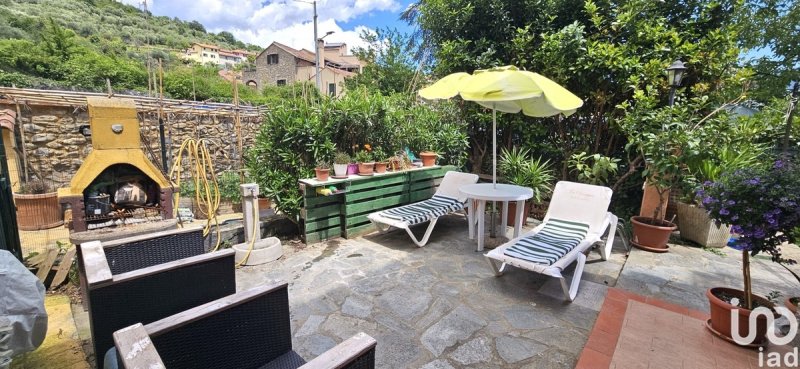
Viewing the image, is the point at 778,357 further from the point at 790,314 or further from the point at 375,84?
the point at 375,84

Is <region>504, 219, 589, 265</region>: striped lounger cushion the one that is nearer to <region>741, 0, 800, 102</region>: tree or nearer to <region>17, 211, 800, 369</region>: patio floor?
<region>17, 211, 800, 369</region>: patio floor

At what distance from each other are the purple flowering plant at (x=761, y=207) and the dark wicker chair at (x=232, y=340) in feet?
7.52

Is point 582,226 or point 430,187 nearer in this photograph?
point 582,226

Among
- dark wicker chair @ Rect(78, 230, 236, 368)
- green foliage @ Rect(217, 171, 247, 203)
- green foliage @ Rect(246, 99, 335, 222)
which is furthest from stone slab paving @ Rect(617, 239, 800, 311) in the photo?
green foliage @ Rect(217, 171, 247, 203)

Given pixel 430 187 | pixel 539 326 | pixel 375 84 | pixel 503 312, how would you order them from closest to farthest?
1. pixel 539 326
2. pixel 503 312
3. pixel 430 187
4. pixel 375 84

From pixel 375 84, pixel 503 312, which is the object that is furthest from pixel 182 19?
pixel 503 312

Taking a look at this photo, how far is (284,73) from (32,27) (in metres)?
14.6

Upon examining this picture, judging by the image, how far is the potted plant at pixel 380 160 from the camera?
4676 millimetres

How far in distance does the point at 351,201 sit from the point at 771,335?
3698 millimetres

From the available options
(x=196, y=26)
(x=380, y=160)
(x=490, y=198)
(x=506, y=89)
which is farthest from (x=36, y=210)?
(x=196, y=26)

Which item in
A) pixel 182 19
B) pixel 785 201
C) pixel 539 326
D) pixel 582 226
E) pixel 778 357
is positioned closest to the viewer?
pixel 785 201

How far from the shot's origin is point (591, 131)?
5531 millimetres

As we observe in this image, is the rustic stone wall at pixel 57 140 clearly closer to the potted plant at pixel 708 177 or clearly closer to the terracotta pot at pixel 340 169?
the terracotta pot at pixel 340 169

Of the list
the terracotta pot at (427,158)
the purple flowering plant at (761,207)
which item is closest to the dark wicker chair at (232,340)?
the purple flowering plant at (761,207)
